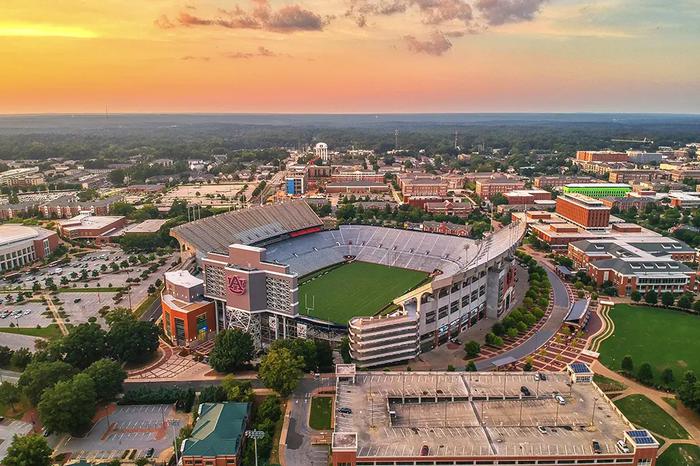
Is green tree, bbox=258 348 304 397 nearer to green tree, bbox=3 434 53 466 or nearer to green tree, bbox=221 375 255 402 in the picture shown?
green tree, bbox=221 375 255 402

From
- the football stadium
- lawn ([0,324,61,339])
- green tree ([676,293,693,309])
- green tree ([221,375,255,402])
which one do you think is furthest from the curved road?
lawn ([0,324,61,339])

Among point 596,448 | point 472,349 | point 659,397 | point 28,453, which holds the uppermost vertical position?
point 596,448

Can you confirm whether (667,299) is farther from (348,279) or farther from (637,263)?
(348,279)

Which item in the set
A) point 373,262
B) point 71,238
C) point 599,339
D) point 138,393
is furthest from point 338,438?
point 71,238

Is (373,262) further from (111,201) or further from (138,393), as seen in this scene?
(111,201)

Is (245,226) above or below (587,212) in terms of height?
above

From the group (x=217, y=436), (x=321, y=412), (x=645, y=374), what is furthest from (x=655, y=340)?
(x=217, y=436)
